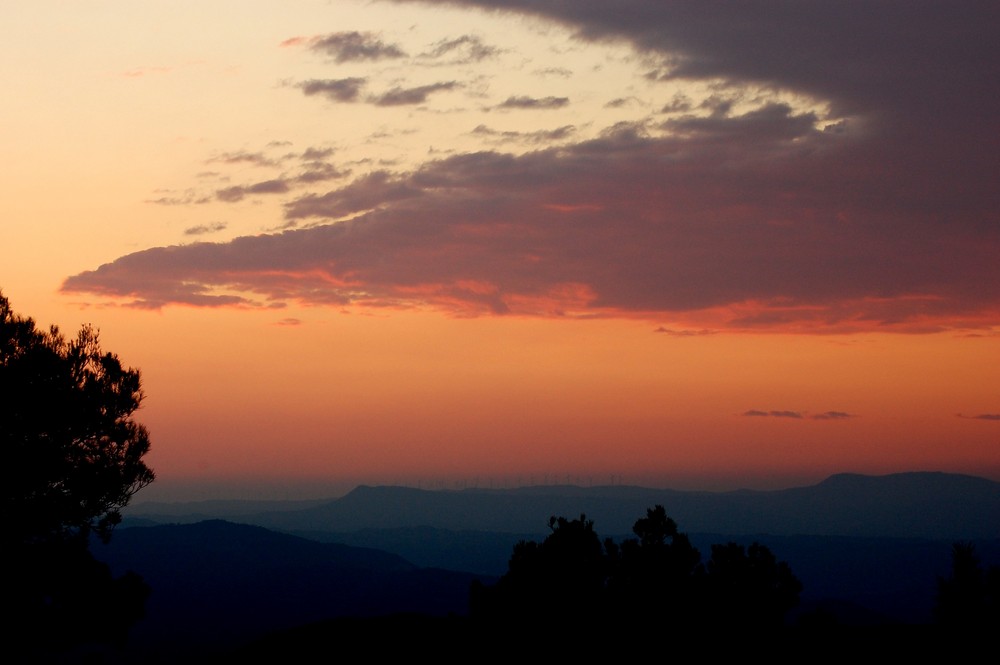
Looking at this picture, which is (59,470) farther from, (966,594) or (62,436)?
(966,594)

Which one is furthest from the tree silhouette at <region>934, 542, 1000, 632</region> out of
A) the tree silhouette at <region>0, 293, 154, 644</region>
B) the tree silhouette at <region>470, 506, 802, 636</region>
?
the tree silhouette at <region>0, 293, 154, 644</region>

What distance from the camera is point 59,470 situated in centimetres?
4134

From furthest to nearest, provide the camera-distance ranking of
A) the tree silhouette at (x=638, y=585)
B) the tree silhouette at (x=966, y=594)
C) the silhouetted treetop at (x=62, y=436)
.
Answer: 1. the tree silhouette at (x=638, y=585)
2. the tree silhouette at (x=966, y=594)
3. the silhouetted treetop at (x=62, y=436)

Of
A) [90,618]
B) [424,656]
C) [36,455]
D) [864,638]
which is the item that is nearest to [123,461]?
[36,455]

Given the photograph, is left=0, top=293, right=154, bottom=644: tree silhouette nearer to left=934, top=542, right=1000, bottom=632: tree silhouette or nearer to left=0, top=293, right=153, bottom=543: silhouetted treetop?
left=0, top=293, right=153, bottom=543: silhouetted treetop

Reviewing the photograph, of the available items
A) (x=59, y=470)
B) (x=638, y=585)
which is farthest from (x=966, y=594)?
(x=59, y=470)

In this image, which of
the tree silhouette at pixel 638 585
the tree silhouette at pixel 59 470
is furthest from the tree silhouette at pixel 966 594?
the tree silhouette at pixel 59 470

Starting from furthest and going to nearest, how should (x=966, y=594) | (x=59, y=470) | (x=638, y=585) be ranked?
1. (x=638, y=585)
2. (x=966, y=594)
3. (x=59, y=470)

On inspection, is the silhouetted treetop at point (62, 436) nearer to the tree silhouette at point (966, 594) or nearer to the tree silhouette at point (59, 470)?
the tree silhouette at point (59, 470)

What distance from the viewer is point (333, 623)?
226 ft

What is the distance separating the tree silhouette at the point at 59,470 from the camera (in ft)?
134

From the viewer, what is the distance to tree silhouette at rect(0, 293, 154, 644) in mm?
40750

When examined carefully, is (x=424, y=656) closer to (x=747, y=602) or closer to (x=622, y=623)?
(x=622, y=623)

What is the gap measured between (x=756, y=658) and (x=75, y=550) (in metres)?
34.8
